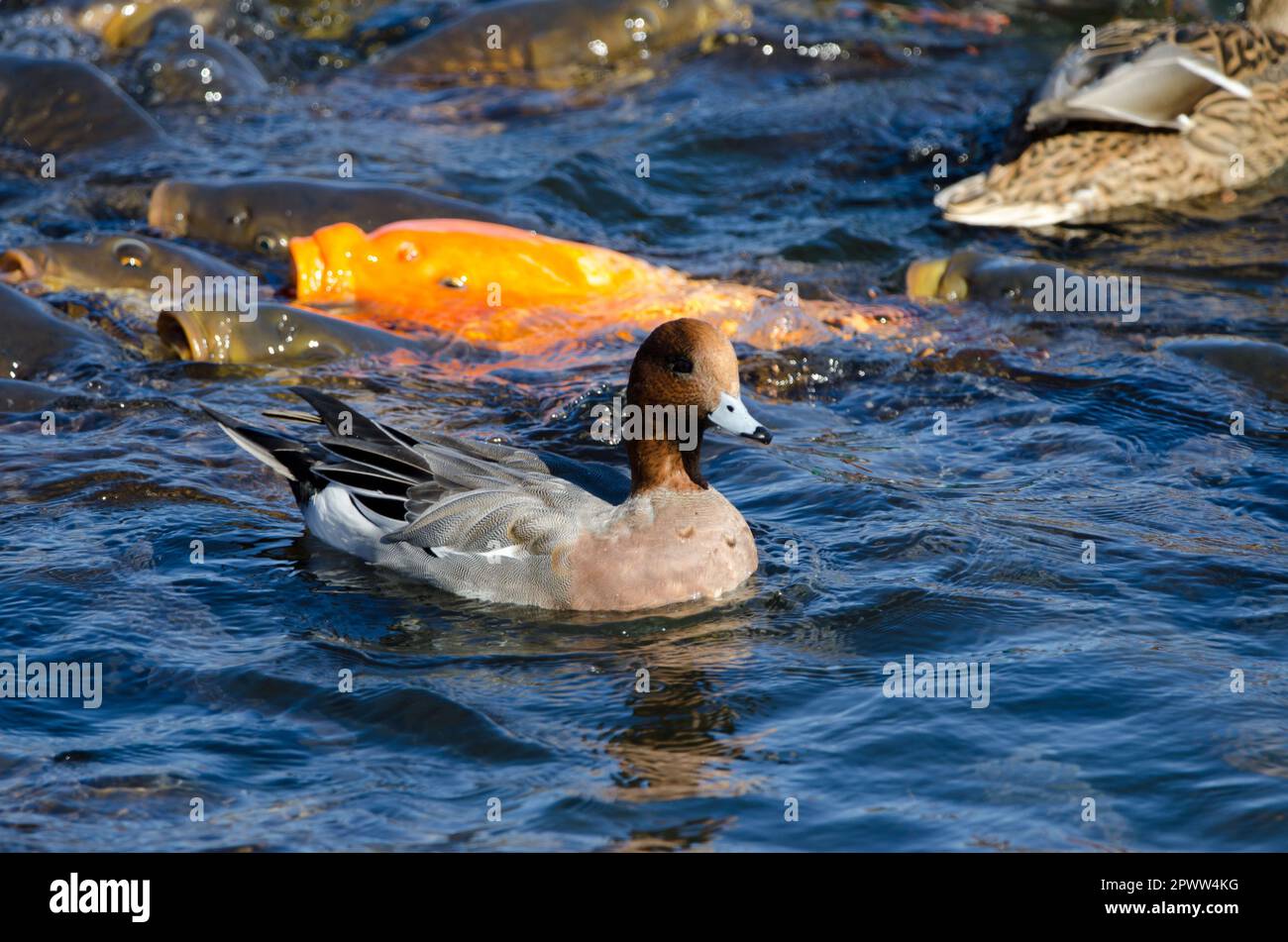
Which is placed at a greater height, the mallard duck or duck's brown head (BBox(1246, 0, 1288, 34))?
duck's brown head (BBox(1246, 0, 1288, 34))

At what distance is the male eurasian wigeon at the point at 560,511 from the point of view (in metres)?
5.59

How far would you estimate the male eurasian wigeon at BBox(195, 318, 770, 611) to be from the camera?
5594 mm

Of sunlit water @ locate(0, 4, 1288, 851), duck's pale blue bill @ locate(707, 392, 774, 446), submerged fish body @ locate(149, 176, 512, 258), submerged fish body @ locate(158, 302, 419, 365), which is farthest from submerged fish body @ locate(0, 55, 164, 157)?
duck's pale blue bill @ locate(707, 392, 774, 446)

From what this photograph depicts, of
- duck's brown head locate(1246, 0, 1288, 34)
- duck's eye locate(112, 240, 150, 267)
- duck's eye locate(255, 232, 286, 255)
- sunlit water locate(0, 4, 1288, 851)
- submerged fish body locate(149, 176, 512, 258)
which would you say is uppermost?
duck's brown head locate(1246, 0, 1288, 34)

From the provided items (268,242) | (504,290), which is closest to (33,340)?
(268,242)

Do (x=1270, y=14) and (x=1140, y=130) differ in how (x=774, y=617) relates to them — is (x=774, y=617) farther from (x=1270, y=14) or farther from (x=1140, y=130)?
(x=1270, y=14)

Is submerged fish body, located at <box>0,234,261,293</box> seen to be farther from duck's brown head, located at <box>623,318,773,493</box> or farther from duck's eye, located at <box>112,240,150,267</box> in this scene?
duck's brown head, located at <box>623,318,773,493</box>

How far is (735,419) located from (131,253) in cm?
397

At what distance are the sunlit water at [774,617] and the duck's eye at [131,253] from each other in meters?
0.31

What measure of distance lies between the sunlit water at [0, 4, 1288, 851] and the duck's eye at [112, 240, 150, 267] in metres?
0.31

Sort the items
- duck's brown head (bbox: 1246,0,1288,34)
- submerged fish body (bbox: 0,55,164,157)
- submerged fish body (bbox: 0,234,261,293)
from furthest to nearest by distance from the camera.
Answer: duck's brown head (bbox: 1246,0,1288,34), submerged fish body (bbox: 0,55,164,157), submerged fish body (bbox: 0,234,261,293)

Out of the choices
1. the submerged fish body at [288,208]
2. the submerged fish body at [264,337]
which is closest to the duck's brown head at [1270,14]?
the submerged fish body at [288,208]

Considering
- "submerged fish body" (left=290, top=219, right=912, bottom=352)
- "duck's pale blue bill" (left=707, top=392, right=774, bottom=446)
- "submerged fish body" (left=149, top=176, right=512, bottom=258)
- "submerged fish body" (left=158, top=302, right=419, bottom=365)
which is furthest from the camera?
"submerged fish body" (left=149, top=176, right=512, bottom=258)
